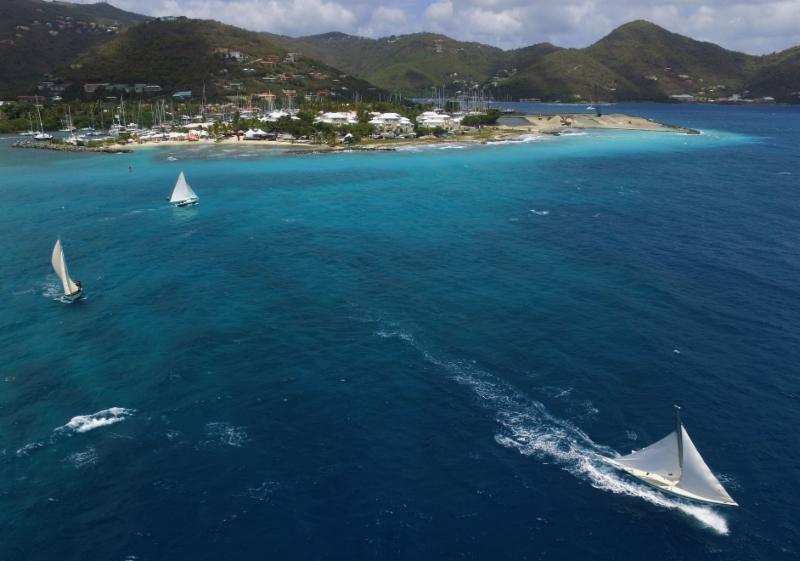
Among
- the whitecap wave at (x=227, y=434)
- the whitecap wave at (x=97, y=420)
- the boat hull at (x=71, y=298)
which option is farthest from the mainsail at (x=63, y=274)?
the whitecap wave at (x=227, y=434)

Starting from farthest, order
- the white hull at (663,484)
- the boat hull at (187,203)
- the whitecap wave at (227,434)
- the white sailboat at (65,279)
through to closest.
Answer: the boat hull at (187,203) → the white sailboat at (65,279) → the whitecap wave at (227,434) → the white hull at (663,484)

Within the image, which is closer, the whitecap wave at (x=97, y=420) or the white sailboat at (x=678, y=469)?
the white sailboat at (x=678, y=469)

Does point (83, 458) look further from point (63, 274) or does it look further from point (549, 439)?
point (549, 439)

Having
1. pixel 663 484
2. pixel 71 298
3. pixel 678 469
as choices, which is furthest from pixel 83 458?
pixel 678 469

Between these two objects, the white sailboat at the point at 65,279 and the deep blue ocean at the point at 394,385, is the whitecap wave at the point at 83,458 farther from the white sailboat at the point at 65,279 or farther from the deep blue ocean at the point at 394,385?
the white sailboat at the point at 65,279

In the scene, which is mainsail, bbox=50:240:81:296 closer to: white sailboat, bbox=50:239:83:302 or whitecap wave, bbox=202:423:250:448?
white sailboat, bbox=50:239:83:302
